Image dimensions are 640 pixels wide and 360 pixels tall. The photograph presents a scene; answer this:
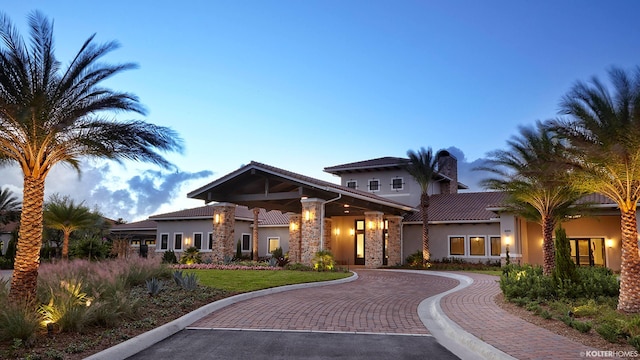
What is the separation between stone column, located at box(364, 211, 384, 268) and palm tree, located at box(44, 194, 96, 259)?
57.5 ft

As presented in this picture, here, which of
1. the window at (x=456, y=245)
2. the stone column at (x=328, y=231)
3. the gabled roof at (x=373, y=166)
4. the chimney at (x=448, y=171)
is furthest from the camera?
the chimney at (x=448, y=171)

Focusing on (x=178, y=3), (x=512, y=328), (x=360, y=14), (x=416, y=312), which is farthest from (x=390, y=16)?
(x=512, y=328)

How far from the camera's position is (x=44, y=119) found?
8.63 m

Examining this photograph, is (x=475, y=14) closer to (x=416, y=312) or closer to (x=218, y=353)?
(x=416, y=312)

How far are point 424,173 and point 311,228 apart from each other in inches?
349

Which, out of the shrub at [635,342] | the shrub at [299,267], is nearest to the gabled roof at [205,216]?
the shrub at [299,267]

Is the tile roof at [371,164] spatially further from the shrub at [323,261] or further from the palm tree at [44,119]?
the palm tree at [44,119]

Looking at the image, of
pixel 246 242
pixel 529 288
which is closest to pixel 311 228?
pixel 529 288

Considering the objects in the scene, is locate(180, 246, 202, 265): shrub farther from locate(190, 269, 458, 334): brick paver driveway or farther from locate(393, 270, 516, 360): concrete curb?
locate(393, 270, 516, 360): concrete curb

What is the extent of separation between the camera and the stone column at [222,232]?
1035 inches

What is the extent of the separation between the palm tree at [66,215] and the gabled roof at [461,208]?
20.5 metres

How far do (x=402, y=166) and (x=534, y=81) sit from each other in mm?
14889

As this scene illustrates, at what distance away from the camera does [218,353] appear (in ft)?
21.5

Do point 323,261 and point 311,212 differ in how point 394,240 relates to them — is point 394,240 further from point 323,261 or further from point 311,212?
point 323,261
